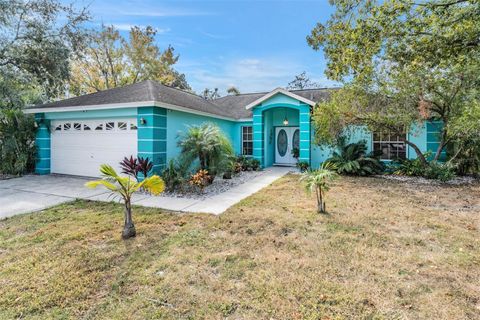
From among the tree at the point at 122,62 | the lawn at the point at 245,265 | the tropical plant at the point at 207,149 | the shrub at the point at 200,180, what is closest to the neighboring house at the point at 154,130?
the tropical plant at the point at 207,149

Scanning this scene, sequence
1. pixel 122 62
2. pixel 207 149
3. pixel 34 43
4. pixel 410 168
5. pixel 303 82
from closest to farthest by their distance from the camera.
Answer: pixel 207 149 → pixel 410 168 → pixel 34 43 → pixel 122 62 → pixel 303 82

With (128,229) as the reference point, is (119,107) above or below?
above

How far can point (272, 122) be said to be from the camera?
1552 cm

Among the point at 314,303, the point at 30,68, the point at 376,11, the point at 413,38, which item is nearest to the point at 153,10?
the point at 30,68

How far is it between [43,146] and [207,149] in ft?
27.3

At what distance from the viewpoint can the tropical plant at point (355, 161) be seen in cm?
1152

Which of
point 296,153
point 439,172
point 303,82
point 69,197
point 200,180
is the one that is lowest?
point 69,197

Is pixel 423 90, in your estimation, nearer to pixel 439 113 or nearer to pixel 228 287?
pixel 439 113

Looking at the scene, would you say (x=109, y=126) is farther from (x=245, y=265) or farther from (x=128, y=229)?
(x=245, y=265)

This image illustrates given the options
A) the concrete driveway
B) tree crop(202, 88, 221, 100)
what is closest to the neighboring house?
the concrete driveway

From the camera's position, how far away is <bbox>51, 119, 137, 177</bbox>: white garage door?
10.1 metres

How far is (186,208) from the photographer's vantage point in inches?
258

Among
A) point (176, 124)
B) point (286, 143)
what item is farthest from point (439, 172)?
point (176, 124)

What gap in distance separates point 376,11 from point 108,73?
26.8 metres
